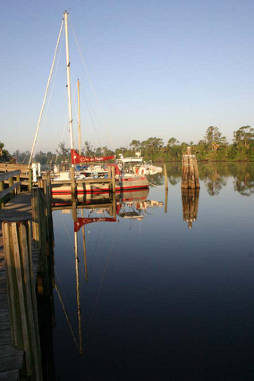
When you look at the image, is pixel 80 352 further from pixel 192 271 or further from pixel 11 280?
pixel 192 271

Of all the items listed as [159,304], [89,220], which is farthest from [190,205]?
[159,304]

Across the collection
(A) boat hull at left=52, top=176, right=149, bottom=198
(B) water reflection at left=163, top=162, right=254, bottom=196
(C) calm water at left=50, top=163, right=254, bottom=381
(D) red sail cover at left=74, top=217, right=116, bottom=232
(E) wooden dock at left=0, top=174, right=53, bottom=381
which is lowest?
(D) red sail cover at left=74, top=217, right=116, bottom=232

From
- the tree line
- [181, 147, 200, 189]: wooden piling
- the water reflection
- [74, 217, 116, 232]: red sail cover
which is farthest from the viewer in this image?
the tree line

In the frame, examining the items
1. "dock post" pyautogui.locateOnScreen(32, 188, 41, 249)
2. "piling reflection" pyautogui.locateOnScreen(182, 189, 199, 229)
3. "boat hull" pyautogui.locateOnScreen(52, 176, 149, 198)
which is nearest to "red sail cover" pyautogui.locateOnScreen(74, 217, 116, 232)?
"piling reflection" pyautogui.locateOnScreen(182, 189, 199, 229)

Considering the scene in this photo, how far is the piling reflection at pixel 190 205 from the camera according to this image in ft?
62.6

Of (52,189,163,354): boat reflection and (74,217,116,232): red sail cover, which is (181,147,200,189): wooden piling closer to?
(52,189,163,354): boat reflection

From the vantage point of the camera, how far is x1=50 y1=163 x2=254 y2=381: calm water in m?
5.45

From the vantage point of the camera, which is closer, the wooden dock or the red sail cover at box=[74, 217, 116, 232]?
the wooden dock

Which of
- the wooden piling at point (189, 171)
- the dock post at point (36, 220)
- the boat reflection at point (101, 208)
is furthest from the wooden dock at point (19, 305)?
the wooden piling at point (189, 171)

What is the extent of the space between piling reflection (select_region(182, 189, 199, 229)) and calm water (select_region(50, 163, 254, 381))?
282cm

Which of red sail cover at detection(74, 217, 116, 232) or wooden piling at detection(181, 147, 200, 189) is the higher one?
wooden piling at detection(181, 147, 200, 189)

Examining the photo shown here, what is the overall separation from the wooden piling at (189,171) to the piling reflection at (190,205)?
2.14ft

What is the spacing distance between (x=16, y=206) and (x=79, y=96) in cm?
2759

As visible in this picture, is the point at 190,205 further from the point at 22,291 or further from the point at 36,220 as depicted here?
the point at 22,291
